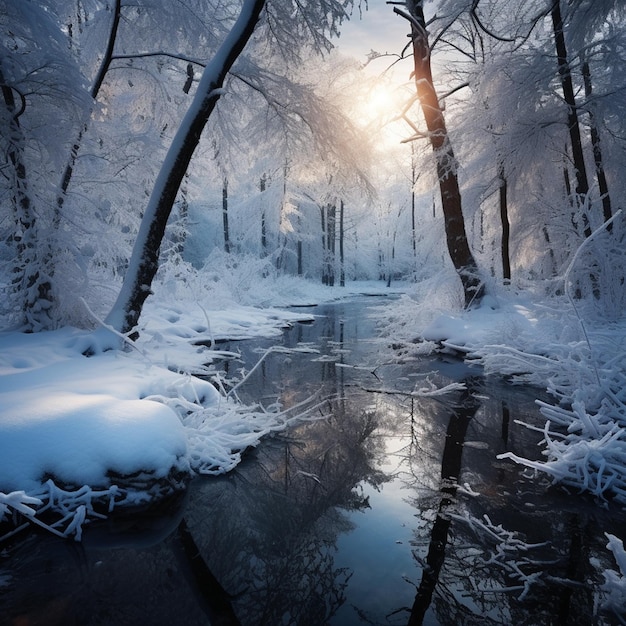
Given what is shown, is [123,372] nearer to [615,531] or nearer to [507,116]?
[615,531]

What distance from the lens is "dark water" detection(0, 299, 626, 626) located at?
1.81 meters

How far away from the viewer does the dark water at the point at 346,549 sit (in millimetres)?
1814

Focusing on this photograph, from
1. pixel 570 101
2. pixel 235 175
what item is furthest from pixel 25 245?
pixel 570 101

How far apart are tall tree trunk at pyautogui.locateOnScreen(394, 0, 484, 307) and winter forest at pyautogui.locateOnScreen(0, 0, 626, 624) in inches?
2.2

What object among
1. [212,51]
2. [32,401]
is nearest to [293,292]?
[212,51]

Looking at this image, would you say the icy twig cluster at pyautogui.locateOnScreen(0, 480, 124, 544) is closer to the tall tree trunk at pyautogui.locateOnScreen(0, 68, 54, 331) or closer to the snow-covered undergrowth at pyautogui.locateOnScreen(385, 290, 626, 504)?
the snow-covered undergrowth at pyautogui.locateOnScreen(385, 290, 626, 504)

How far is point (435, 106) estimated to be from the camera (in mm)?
9047

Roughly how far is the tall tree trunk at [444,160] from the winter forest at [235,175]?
0.18 feet

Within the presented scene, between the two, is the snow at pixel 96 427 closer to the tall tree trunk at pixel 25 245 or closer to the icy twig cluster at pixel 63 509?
the icy twig cluster at pixel 63 509

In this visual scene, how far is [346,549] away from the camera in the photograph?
225 cm

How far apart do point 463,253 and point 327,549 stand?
306 inches

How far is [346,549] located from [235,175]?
7299mm

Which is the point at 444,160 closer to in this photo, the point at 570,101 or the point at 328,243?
the point at 570,101

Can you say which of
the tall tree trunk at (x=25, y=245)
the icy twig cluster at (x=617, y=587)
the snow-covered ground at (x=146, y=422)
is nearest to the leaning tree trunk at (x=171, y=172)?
the snow-covered ground at (x=146, y=422)
